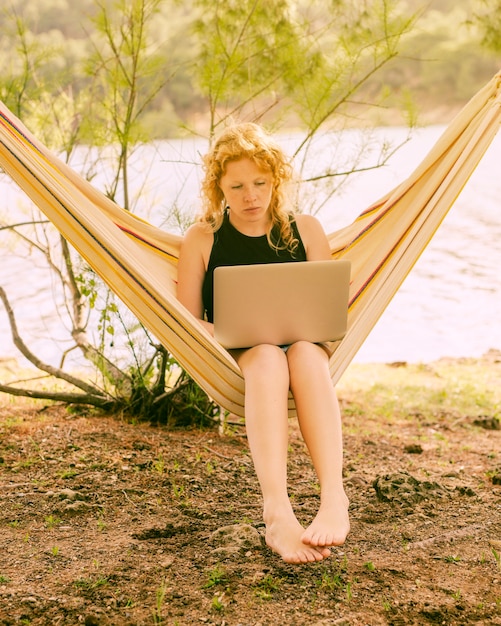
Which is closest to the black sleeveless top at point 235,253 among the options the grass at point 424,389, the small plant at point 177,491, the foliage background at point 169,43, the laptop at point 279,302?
the laptop at point 279,302

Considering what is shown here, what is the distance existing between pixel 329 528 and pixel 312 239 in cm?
96

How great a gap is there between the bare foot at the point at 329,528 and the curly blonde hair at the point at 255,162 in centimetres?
85

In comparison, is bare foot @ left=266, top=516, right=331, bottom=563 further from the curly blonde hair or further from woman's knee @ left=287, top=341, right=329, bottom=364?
the curly blonde hair

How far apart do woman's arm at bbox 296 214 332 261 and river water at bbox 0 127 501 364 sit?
1.39 ft

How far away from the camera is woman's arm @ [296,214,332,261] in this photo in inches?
86.9

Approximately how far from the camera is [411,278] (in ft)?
36.8

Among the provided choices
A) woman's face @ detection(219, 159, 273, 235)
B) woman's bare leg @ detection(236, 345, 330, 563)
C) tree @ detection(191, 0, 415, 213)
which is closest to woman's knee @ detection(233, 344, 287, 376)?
woman's bare leg @ detection(236, 345, 330, 563)

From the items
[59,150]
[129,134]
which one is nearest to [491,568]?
[129,134]

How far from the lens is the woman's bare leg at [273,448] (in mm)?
1549

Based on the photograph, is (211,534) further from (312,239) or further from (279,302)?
(312,239)

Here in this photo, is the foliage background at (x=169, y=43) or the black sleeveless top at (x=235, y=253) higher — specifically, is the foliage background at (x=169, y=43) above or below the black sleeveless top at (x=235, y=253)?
above

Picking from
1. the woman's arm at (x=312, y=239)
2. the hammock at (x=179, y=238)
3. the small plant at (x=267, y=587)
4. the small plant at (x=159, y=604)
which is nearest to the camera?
the small plant at (x=159, y=604)

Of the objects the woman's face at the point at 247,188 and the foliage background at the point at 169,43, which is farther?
the foliage background at the point at 169,43

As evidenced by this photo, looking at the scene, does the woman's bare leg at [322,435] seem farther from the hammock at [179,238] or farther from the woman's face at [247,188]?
the woman's face at [247,188]
